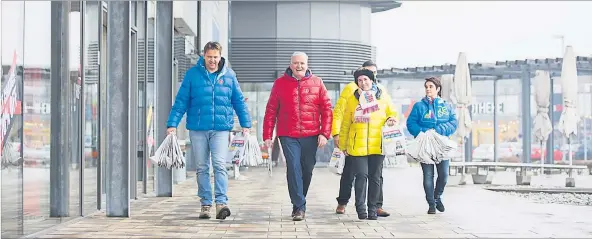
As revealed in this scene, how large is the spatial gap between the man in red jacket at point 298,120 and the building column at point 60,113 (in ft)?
6.14

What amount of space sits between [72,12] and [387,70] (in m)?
25.7

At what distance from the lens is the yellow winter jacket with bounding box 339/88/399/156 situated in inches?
352

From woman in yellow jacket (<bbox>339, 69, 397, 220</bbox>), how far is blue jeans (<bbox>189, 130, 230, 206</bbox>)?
119 cm

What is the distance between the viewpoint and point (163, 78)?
12602 mm

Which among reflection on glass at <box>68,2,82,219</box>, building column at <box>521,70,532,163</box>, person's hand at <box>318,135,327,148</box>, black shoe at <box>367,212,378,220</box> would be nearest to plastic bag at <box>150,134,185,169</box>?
reflection on glass at <box>68,2,82,219</box>

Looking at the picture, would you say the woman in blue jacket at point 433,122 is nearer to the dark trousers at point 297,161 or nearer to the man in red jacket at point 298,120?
the man in red jacket at point 298,120

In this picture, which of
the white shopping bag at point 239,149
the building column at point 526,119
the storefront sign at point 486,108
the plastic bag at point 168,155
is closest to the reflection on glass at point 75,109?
the plastic bag at point 168,155

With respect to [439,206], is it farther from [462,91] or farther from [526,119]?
[526,119]

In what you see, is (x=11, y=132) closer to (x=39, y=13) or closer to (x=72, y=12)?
(x=39, y=13)

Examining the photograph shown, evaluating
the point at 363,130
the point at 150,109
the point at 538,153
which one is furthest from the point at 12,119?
the point at 538,153

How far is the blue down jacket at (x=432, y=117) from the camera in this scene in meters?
10.1

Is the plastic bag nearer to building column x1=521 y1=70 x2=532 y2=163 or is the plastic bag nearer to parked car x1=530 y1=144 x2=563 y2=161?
building column x1=521 y1=70 x2=532 y2=163

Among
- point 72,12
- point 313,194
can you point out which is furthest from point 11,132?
point 313,194

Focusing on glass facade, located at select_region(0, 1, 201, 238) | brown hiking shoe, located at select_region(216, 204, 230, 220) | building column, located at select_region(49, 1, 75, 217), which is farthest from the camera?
brown hiking shoe, located at select_region(216, 204, 230, 220)
